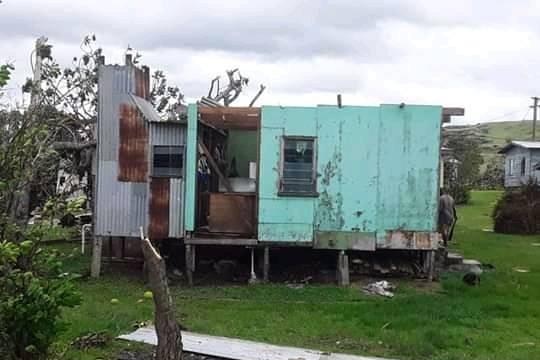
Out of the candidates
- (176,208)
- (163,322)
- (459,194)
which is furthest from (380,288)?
(459,194)

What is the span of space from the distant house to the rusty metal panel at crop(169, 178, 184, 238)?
2309 cm

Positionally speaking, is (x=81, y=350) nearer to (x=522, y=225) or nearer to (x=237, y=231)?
(x=237, y=231)

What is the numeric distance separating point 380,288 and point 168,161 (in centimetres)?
407

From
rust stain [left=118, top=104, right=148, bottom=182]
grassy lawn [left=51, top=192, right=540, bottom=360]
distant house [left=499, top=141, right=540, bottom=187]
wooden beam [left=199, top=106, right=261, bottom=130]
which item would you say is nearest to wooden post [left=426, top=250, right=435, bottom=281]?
grassy lawn [left=51, top=192, right=540, bottom=360]

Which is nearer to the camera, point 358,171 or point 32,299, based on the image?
point 32,299

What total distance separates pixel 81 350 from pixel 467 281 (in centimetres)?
712

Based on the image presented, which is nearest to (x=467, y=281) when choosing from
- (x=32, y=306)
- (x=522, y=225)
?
(x=32, y=306)

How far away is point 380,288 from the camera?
10.0m

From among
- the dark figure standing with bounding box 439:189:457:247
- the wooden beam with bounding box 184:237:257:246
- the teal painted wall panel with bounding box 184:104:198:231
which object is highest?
the teal painted wall panel with bounding box 184:104:198:231

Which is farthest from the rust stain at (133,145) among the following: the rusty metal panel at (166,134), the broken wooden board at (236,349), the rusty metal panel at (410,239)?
the broken wooden board at (236,349)

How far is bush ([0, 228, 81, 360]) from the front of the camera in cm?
440

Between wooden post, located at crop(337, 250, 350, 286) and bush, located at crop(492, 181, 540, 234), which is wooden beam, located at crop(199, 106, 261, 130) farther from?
bush, located at crop(492, 181, 540, 234)

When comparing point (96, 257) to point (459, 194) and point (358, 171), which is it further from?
point (459, 194)

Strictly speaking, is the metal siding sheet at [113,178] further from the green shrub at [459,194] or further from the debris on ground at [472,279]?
the green shrub at [459,194]
